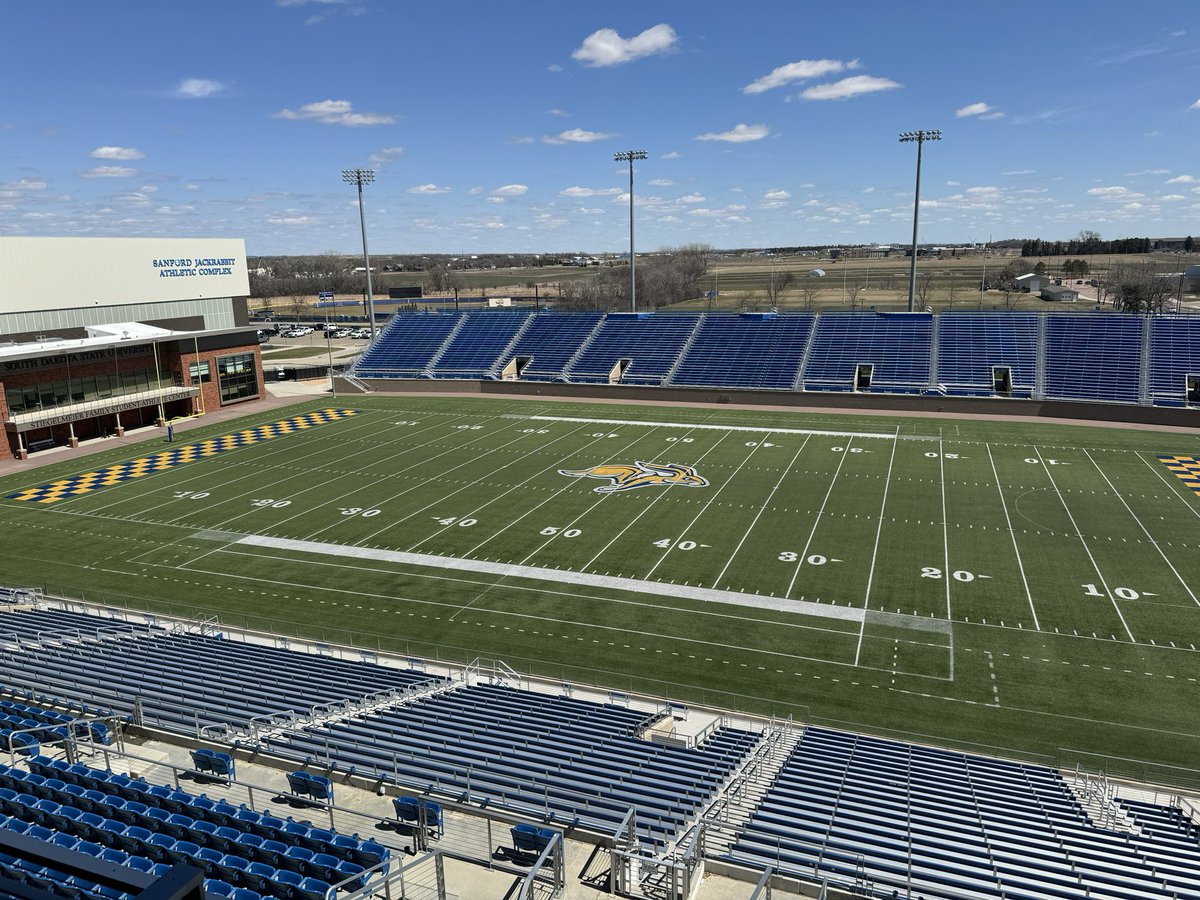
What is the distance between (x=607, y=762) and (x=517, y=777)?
1.66 metres

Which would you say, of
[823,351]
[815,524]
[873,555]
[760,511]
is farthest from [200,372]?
[873,555]

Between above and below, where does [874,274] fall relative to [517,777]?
above

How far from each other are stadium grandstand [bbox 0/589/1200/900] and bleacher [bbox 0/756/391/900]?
0.10ft

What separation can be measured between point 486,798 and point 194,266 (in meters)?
53.6

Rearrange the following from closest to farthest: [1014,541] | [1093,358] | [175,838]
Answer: [175,838] → [1014,541] → [1093,358]

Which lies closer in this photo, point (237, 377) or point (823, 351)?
point (237, 377)

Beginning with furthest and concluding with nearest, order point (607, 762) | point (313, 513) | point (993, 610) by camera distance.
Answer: point (313, 513) < point (993, 610) < point (607, 762)

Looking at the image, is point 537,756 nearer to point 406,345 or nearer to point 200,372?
point 200,372

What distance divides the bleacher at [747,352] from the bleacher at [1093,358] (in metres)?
15.2

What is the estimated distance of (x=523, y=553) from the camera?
1002 inches

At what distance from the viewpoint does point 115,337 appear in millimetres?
43406

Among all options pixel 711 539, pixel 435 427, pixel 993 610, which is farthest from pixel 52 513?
pixel 993 610

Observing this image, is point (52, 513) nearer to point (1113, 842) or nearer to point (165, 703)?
point (165, 703)

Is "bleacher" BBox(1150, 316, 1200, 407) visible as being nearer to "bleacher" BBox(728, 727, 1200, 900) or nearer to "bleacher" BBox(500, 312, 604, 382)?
"bleacher" BBox(500, 312, 604, 382)
